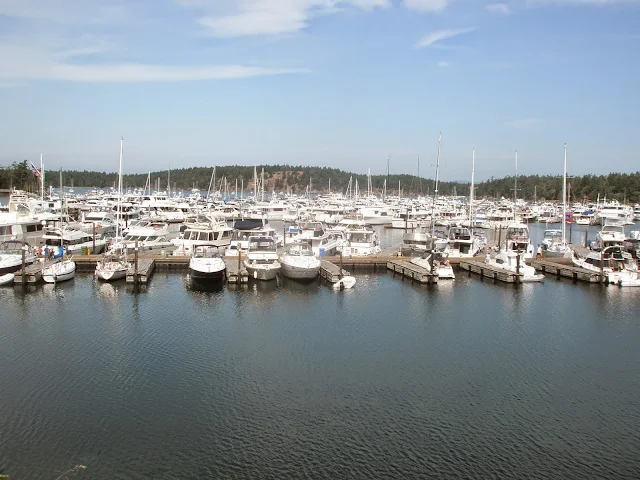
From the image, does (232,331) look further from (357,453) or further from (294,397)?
(357,453)

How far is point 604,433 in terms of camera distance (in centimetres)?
1952

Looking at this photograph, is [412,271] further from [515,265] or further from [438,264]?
[515,265]

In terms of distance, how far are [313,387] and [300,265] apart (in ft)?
64.8

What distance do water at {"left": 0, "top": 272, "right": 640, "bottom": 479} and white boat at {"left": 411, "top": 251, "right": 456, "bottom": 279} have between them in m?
6.89

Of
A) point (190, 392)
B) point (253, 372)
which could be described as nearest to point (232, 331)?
point (253, 372)

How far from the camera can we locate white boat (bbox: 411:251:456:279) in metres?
45.0

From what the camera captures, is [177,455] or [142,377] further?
[142,377]

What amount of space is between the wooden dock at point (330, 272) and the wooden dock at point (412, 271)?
4905mm

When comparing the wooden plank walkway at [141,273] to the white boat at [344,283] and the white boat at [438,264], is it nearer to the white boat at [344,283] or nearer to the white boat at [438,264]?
the white boat at [344,283]

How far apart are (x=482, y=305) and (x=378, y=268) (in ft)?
42.3

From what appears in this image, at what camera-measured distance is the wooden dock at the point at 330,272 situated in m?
42.5

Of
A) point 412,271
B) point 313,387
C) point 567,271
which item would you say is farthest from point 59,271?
point 567,271

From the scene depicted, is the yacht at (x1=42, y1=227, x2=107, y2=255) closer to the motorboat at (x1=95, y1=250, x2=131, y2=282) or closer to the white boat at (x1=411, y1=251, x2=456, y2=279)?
the motorboat at (x1=95, y1=250, x2=131, y2=282)

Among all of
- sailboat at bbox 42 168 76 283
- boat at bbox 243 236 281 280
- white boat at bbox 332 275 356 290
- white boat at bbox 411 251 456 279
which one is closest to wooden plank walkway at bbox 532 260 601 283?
white boat at bbox 411 251 456 279
